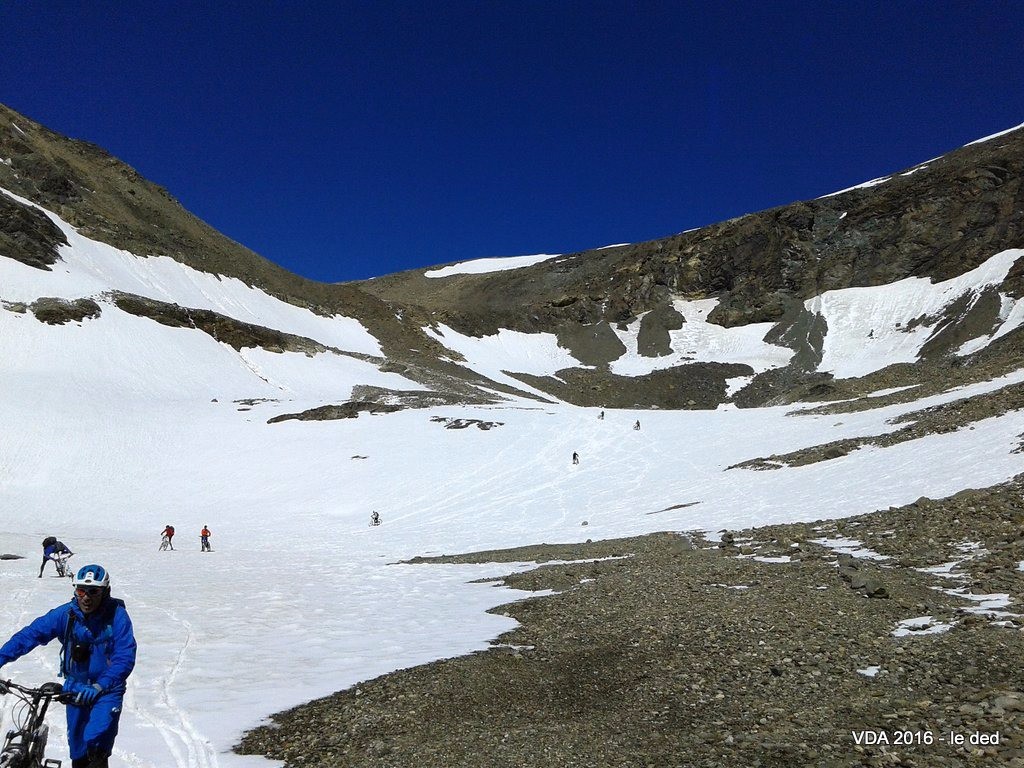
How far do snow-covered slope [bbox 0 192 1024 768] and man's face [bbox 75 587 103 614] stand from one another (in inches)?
79.4

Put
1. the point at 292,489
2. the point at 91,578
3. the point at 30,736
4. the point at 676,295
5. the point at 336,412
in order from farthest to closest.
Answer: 1. the point at 676,295
2. the point at 336,412
3. the point at 292,489
4. the point at 91,578
5. the point at 30,736

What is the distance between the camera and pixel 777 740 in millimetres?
5512

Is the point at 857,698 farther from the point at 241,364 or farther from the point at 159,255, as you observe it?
the point at 159,255

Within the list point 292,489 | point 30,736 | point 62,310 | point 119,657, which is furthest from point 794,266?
point 30,736

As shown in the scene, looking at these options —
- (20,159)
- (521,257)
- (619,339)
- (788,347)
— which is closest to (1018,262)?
(788,347)

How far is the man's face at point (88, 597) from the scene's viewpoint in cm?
466

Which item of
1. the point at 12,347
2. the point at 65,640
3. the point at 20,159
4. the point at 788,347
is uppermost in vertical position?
the point at 20,159

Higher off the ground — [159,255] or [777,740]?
[159,255]

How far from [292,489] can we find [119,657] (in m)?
30.8

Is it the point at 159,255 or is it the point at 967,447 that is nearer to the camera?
the point at 967,447

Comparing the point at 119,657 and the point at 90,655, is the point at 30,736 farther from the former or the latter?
the point at 119,657

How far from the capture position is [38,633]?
15.6ft

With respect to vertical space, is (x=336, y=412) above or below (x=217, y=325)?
below

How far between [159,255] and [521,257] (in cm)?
12378
